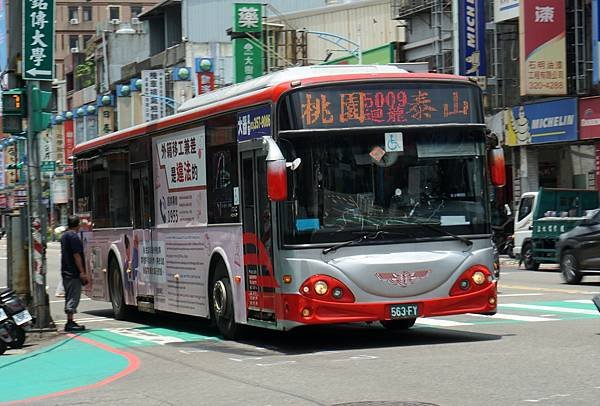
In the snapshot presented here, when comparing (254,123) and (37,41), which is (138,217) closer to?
(37,41)

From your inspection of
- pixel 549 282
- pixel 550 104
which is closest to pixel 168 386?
pixel 549 282

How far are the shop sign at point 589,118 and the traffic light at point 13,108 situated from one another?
24.6 metres

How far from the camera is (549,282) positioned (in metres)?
27.4

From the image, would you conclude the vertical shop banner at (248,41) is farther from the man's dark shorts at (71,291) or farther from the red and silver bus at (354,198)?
the red and silver bus at (354,198)

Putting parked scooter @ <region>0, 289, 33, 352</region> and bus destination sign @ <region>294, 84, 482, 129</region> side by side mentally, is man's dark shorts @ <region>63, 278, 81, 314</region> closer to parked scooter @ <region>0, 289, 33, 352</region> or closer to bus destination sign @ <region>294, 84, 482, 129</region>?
parked scooter @ <region>0, 289, 33, 352</region>

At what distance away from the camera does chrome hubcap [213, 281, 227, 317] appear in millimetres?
15469

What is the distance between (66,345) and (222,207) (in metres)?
3.08

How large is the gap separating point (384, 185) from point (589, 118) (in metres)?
26.4

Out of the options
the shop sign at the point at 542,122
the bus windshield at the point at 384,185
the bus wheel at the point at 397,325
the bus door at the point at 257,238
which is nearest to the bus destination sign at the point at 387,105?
the bus windshield at the point at 384,185

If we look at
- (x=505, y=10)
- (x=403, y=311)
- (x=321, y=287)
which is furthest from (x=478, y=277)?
(x=505, y=10)

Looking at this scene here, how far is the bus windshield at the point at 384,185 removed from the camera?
44.2 feet

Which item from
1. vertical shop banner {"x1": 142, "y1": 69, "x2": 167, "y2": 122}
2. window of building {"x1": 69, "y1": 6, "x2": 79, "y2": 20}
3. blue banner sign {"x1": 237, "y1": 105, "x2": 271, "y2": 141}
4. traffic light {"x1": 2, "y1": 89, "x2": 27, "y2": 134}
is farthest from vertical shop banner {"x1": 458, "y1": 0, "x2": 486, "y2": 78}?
window of building {"x1": 69, "y1": 6, "x2": 79, "y2": 20}

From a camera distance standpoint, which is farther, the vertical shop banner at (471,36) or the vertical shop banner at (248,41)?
the vertical shop banner at (248,41)

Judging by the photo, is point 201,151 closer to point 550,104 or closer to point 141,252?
point 141,252
